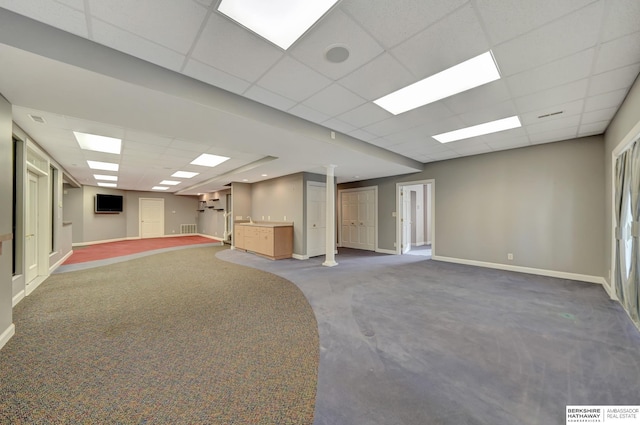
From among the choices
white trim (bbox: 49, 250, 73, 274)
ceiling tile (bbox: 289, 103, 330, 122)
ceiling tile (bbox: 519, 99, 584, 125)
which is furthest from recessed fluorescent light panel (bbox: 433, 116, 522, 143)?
white trim (bbox: 49, 250, 73, 274)

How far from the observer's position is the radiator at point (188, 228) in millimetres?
12725

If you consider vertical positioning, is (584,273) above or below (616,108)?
below

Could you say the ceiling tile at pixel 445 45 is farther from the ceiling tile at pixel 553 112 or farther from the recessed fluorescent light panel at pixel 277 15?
the ceiling tile at pixel 553 112

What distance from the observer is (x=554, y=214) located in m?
4.52

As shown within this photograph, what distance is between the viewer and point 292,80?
8.10ft

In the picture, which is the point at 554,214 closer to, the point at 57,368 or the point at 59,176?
the point at 57,368

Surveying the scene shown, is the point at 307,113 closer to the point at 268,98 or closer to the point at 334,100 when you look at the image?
the point at 334,100

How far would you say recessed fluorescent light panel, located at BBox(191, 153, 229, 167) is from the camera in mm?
5273

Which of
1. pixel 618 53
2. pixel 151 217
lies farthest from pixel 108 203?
pixel 618 53

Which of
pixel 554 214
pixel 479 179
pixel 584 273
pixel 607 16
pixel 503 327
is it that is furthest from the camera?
pixel 479 179

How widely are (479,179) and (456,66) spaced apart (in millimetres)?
4021

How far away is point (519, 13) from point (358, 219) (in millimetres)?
6865

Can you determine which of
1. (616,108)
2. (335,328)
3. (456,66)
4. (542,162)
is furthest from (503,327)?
(542,162)

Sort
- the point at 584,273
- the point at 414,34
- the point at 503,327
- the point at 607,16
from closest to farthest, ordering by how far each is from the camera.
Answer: the point at 607,16 → the point at 414,34 → the point at 503,327 → the point at 584,273
